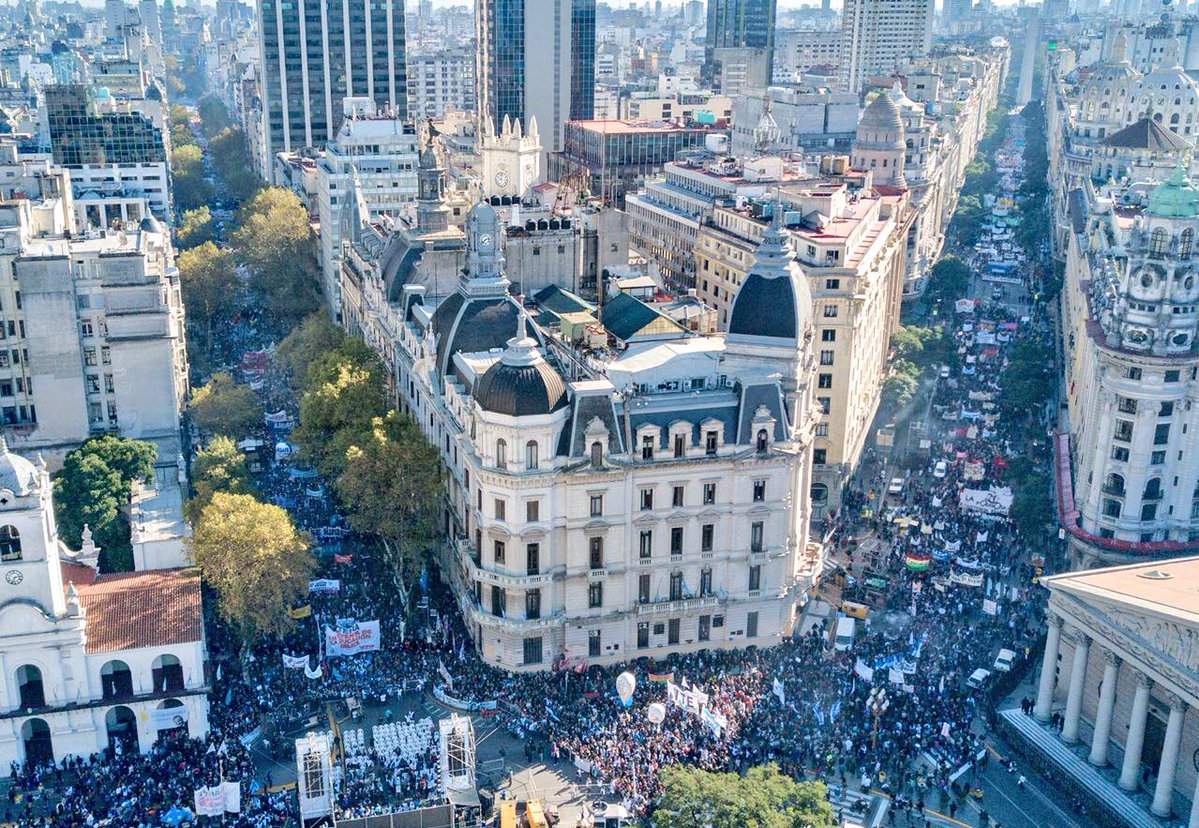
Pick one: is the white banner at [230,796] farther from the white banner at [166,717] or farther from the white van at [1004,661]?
the white van at [1004,661]

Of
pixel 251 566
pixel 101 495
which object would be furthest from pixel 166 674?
pixel 101 495

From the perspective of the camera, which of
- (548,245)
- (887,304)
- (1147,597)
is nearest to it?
(1147,597)

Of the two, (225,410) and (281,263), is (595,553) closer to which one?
(225,410)

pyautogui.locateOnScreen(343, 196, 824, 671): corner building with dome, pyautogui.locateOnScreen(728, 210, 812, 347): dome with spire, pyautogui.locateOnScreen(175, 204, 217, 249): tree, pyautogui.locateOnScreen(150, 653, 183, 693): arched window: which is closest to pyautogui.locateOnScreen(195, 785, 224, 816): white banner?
pyautogui.locateOnScreen(150, 653, 183, 693): arched window

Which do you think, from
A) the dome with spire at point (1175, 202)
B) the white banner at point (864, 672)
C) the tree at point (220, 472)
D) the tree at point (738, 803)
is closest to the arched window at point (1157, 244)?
the dome with spire at point (1175, 202)

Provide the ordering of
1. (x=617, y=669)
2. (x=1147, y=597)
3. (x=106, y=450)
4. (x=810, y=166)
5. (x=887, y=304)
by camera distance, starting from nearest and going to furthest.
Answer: (x=1147, y=597)
(x=617, y=669)
(x=106, y=450)
(x=887, y=304)
(x=810, y=166)

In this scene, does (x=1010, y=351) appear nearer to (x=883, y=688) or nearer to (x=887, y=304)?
(x=887, y=304)

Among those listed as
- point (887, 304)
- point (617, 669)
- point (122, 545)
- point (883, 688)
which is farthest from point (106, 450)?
point (887, 304)
